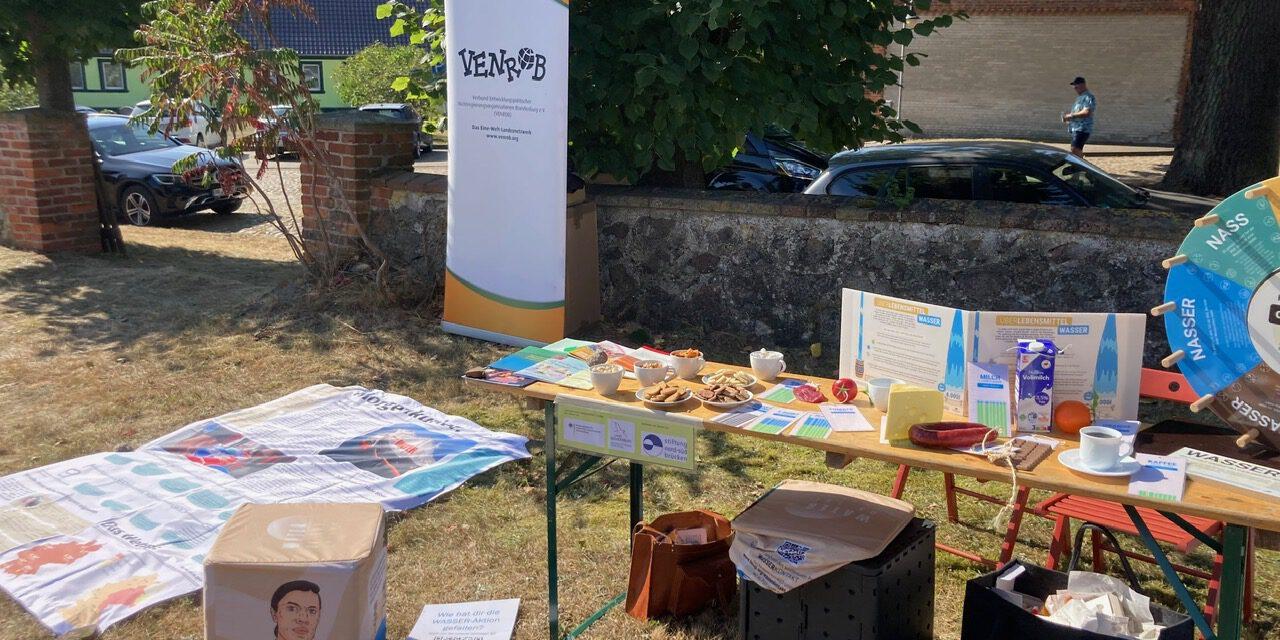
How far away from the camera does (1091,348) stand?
2955 mm

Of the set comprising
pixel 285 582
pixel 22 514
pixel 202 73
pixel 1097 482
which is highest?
pixel 202 73

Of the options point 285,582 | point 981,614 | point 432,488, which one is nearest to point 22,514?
point 432,488

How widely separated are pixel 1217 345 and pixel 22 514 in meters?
4.54

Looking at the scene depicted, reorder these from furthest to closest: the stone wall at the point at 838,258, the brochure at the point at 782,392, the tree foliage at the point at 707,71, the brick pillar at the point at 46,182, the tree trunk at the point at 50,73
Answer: the tree trunk at the point at 50,73
the brick pillar at the point at 46,182
the tree foliage at the point at 707,71
the stone wall at the point at 838,258
the brochure at the point at 782,392

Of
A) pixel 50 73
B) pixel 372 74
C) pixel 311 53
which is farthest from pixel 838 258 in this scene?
pixel 311 53

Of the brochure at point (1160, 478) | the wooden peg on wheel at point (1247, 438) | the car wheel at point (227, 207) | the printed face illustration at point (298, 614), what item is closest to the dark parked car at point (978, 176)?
the wooden peg on wheel at point (1247, 438)

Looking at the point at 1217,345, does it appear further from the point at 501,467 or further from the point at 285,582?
the point at 501,467

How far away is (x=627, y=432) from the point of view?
3.20m

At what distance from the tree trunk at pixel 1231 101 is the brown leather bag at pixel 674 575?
8.25 metres

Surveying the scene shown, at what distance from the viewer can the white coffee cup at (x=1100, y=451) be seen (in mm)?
2639

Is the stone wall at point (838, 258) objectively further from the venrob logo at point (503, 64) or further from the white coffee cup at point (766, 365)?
the white coffee cup at point (766, 365)

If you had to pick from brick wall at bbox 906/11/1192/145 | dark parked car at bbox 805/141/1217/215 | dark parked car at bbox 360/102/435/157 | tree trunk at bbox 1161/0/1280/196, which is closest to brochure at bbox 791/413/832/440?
dark parked car at bbox 805/141/1217/215

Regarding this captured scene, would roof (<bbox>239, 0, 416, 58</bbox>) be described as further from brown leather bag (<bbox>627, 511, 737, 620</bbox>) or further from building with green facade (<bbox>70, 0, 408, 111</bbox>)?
brown leather bag (<bbox>627, 511, 737, 620</bbox>)

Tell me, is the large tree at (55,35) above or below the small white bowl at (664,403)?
above
